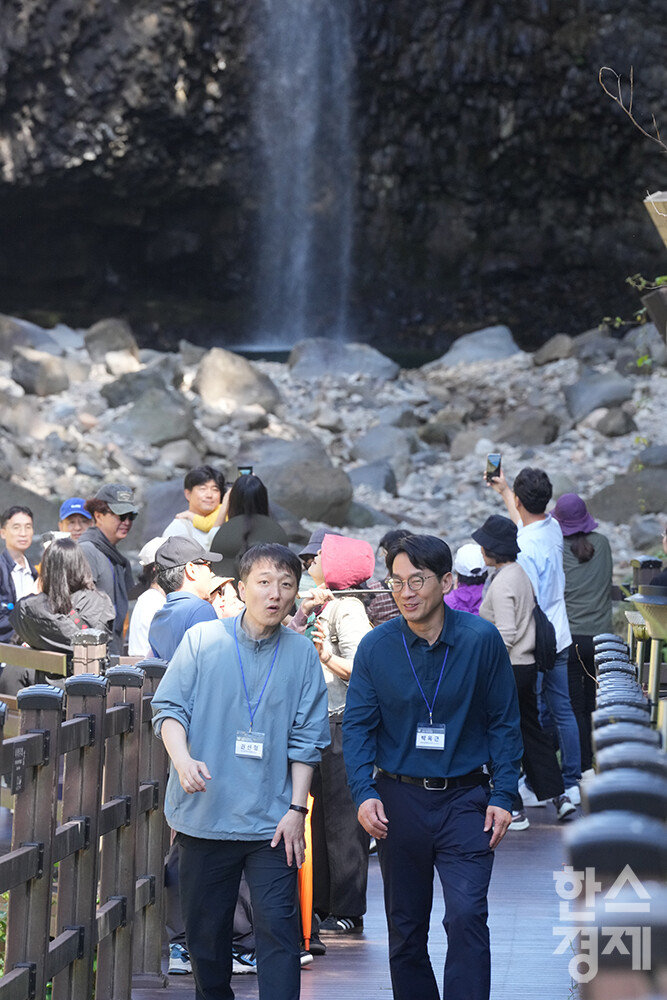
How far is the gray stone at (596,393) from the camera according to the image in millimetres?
22844

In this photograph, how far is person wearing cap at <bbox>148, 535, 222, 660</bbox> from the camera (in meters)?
4.70

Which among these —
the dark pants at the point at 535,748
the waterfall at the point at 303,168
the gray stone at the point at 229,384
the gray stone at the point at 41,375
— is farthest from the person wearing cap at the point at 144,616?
the waterfall at the point at 303,168

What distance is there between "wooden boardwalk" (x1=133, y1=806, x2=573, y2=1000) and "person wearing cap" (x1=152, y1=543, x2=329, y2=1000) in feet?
2.90

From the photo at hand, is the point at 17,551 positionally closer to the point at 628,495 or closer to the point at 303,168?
the point at 628,495

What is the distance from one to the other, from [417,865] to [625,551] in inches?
583

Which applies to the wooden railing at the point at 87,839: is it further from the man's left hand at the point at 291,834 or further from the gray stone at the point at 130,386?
the gray stone at the point at 130,386

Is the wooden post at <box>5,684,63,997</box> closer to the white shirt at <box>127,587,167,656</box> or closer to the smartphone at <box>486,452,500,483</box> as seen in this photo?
the white shirt at <box>127,587,167,656</box>

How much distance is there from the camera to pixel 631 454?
21469 millimetres

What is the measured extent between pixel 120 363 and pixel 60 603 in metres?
19.9

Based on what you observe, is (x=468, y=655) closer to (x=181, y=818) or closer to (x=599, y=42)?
(x=181, y=818)

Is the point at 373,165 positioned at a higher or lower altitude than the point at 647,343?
higher

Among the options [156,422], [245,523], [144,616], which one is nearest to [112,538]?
[245,523]

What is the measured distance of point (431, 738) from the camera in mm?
3703

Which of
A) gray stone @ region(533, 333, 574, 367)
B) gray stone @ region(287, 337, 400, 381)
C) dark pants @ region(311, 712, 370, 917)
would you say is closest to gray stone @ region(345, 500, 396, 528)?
gray stone @ region(287, 337, 400, 381)
